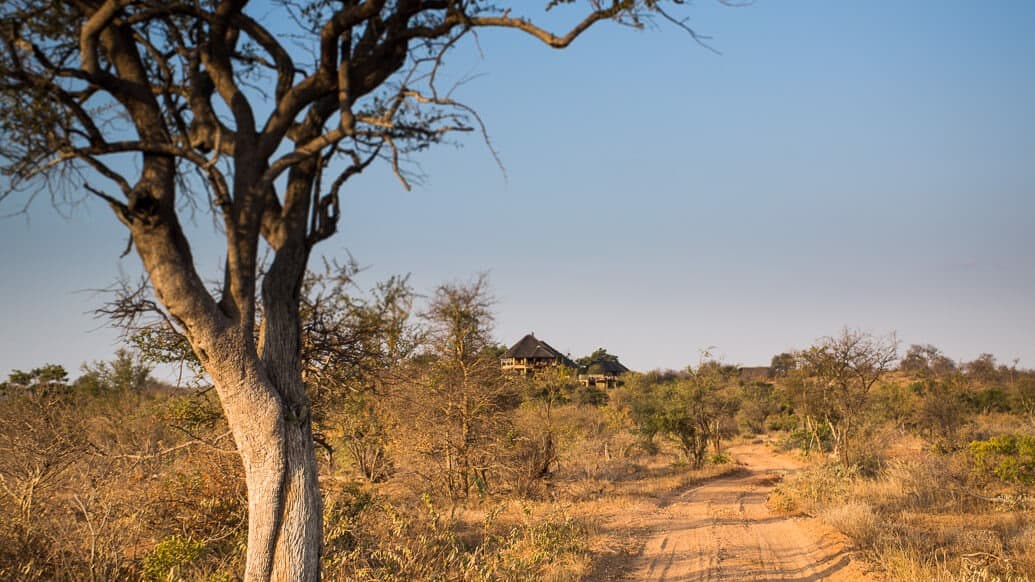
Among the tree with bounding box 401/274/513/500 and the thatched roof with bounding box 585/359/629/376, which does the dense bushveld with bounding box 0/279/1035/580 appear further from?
the thatched roof with bounding box 585/359/629/376

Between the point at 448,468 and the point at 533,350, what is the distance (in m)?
22.9

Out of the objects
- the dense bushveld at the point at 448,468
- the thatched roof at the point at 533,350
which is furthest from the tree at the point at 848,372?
the thatched roof at the point at 533,350

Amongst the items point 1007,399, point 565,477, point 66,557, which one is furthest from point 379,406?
point 1007,399

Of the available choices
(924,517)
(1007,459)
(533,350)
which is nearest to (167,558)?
(924,517)

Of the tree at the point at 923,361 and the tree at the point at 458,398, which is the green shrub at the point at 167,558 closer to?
the tree at the point at 458,398

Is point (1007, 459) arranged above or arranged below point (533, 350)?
below

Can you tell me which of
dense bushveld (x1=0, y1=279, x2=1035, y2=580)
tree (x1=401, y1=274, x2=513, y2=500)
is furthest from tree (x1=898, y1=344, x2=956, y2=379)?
tree (x1=401, y1=274, x2=513, y2=500)

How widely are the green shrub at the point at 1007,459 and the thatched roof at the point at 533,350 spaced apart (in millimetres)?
22502

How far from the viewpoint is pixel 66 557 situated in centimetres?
515

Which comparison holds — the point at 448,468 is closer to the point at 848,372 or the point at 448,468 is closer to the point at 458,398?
the point at 458,398

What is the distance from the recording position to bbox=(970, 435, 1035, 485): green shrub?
35.3ft

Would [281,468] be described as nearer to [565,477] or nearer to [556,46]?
[556,46]

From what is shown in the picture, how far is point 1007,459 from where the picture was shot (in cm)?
1087

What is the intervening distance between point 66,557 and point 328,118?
4.39 metres
